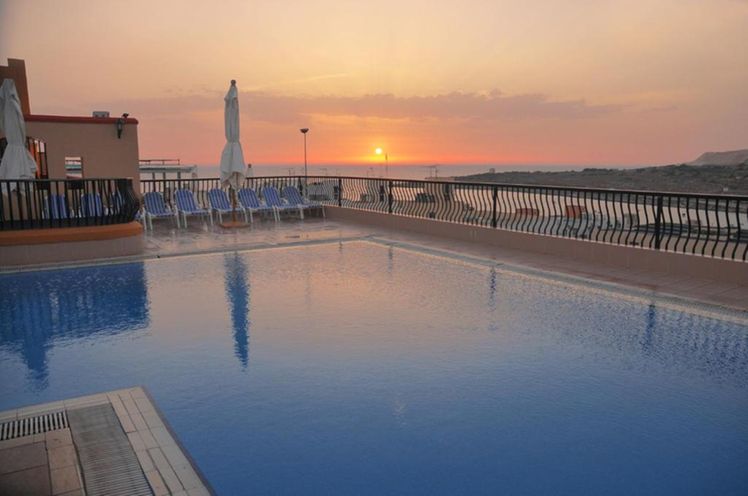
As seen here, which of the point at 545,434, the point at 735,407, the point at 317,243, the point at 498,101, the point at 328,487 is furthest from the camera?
the point at 498,101

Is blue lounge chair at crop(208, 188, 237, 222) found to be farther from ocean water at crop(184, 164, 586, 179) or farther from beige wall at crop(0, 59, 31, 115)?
beige wall at crop(0, 59, 31, 115)

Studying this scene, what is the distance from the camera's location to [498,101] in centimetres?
2427

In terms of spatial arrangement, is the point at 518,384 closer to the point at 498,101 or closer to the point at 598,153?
Result: the point at 598,153

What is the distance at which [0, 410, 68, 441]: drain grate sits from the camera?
321cm

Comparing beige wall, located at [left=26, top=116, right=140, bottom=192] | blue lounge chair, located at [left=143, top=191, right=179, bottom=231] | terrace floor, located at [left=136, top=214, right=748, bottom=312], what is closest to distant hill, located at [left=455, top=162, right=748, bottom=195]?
terrace floor, located at [left=136, top=214, right=748, bottom=312]

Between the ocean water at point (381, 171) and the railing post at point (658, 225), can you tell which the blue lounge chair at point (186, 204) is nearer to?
the ocean water at point (381, 171)

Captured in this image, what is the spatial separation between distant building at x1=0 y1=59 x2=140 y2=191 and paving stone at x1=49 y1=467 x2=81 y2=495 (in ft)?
38.7

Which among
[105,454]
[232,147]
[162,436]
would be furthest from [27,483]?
[232,147]

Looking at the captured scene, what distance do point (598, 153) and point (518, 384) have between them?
19.6 meters

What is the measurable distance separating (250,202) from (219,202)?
0.77 metres

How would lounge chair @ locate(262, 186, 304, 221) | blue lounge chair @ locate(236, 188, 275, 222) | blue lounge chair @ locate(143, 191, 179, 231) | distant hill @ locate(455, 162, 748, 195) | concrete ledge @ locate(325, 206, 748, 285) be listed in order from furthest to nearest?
lounge chair @ locate(262, 186, 304, 221), blue lounge chair @ locate(236, 188, 275, 222), distant hill @ locate(455, 162, 748, 195), blue lounge chair @ locate(143, 191, 179, 231), concrete ledge @ locate(325, 206, 748, 285)

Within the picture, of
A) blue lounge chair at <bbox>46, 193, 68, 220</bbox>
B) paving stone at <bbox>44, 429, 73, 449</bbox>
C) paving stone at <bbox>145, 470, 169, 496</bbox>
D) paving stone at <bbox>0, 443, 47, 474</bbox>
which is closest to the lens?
paving stone at <bbox>145, 470, 169, 496</bbox>

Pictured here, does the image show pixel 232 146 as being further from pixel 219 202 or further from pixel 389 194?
pixel 389 194

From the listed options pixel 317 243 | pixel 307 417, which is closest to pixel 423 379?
pixel 307 417
